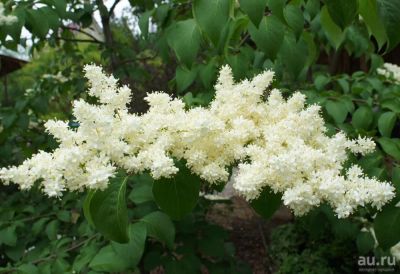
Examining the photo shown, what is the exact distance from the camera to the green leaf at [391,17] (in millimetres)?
835

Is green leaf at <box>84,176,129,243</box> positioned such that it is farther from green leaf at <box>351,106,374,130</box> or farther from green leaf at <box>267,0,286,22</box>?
green leaf at <box>351,106,374,130</box>

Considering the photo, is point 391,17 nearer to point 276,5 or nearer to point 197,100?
point 276,5

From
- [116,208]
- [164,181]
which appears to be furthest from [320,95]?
[116,208]

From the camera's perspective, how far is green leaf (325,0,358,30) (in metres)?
0.81

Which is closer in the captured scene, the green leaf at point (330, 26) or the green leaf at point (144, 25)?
the green leaf at point (330, 26)

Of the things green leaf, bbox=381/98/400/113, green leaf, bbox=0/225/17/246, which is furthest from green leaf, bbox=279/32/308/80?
green leaf, bbox=0/225/17/246

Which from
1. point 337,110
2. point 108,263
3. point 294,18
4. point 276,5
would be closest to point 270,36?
point 294,18

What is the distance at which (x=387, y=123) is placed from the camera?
1.67 metres

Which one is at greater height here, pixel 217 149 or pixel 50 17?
pixel 50 17

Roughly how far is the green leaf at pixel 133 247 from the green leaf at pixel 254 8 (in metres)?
0.75

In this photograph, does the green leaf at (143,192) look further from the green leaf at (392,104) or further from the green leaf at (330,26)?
the green leaf at (392,104)

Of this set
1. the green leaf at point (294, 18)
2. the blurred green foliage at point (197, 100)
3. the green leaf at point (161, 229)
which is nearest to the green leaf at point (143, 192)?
the blurred green foliage at point (197, 100)

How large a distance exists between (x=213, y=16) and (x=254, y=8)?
100 millimetres

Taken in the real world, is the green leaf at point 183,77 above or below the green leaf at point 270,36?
below
